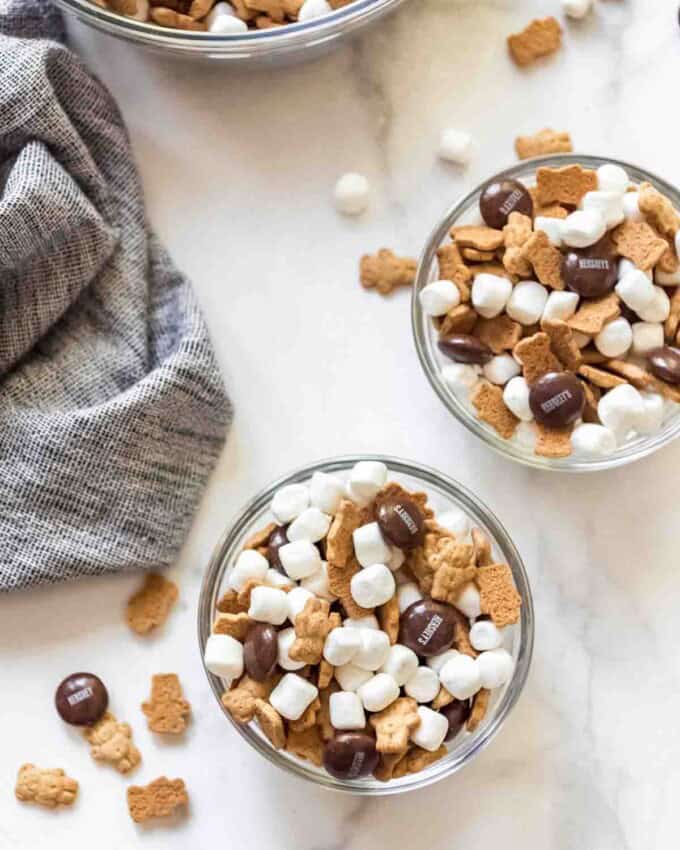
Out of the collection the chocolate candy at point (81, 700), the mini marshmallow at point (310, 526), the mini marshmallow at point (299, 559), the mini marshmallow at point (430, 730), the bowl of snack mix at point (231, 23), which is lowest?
the chocolate candy at point (81, 700)

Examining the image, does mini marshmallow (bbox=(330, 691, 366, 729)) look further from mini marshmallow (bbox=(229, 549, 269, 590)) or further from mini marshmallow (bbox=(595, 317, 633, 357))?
mini marshmallow (bbox=(595, 317, 633, 357))

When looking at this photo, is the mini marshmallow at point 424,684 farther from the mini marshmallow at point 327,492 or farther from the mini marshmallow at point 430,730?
the mini marshmallow at point 327,492

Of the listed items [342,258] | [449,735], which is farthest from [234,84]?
[449,735]

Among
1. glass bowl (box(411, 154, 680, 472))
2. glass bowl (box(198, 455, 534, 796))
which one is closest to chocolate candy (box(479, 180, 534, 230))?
glass bowl (box(411, 154, 680, 472))

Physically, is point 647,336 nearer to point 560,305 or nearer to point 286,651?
point 560,305

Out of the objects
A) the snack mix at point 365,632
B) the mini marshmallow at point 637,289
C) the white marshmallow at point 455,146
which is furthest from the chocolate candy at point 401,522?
the white marshmallow at point 455,146
